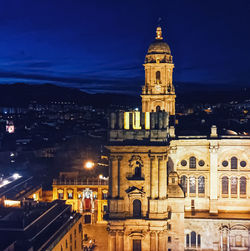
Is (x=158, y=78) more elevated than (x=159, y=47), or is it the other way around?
(x=159, y=47)

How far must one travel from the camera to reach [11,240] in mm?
35812

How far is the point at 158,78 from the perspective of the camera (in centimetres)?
5750

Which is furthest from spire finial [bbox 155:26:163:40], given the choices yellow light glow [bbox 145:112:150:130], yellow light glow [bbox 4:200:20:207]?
yellow light glow [bbox 4:200:20:207]

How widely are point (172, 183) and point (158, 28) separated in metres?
29.5

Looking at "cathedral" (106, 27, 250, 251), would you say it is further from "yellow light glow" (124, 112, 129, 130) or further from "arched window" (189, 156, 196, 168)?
"arched window" (189, 156, 196, 168)

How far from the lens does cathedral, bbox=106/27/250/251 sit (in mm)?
33688

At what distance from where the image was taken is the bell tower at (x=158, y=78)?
56.9 meters

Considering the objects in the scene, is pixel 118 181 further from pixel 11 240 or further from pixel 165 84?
pixel 165 84

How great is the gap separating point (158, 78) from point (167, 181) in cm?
2213

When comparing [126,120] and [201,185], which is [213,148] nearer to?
[201,185]

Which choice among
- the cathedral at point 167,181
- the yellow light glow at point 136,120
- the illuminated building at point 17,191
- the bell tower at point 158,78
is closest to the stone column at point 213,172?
the cathedral at point 167,181

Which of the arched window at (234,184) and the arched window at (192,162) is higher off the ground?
the arched window at (192,162)

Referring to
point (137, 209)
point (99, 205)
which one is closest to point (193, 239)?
point (137, 209)

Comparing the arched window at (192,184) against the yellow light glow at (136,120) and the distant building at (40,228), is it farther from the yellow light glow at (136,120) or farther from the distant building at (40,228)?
the yellow light glow at (136,120)
